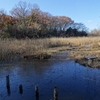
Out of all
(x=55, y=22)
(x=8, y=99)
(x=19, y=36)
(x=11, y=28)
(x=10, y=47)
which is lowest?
(x=8, y=99)

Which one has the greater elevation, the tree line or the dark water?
the tree line

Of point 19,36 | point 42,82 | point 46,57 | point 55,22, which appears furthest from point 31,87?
point 55,22

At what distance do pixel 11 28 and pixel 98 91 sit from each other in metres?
12.4

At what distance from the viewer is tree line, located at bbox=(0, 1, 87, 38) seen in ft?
44.9

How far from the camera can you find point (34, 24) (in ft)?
53.2

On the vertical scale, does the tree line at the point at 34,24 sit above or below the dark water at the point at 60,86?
above

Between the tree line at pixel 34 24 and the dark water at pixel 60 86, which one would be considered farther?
the tree line at pixel 34 24

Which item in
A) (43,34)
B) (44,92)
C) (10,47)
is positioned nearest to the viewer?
(44,92)

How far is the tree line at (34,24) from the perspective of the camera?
13.7 m

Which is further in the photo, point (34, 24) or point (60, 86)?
point (34, 24)

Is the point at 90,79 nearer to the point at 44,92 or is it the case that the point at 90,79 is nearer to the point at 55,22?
the point at 44,92

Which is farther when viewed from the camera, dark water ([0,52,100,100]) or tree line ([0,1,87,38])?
tree line ([0,1,87,38])

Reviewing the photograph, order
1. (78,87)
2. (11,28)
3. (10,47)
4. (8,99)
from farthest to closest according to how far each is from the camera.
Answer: (11,28)
(10,47)
(78,87)
(8,99)

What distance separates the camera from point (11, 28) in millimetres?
13328
